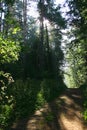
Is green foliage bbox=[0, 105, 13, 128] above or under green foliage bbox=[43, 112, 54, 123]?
A: above

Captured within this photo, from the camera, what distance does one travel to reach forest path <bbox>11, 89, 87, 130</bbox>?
15.7 m

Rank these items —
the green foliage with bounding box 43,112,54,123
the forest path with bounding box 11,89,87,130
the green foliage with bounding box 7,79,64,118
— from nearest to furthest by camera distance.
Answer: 1. the forest path with bounding box 11,89,87,130
2. the green foliage with bounding box 43,112,54,123
3. the green foliage with bounding box 7,79,64,118

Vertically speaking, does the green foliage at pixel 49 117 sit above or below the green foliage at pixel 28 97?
below

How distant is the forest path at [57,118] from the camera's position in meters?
15.7

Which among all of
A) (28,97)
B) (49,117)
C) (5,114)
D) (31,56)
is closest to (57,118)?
(49,117)

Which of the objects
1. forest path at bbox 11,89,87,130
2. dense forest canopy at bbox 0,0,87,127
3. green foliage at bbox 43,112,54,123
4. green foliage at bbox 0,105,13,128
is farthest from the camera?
green foliage at bbox 43,112,54,123

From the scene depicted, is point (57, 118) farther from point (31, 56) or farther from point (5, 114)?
point (31, 56)

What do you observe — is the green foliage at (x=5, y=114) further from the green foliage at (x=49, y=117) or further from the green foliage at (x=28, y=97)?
the green foliage at (x=49, y=117)

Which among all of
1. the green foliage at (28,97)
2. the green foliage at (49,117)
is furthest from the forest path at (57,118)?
the green foliage at (28,97)

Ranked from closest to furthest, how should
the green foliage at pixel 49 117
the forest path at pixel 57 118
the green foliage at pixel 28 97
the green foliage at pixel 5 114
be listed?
1. the green foliage at pixel 5 114
2. the forest path at pixel 57 118
3. the green foliage at pixel 49 117
4. the green foliage at pixel 28 97

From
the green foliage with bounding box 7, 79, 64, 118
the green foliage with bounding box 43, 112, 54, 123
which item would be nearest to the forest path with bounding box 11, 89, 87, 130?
the green foliage with bounding box 43, 112, 54, 123

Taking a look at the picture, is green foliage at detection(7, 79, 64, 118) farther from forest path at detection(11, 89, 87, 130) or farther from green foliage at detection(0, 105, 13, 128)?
green foliage at detection(0, 105, 13, 128)

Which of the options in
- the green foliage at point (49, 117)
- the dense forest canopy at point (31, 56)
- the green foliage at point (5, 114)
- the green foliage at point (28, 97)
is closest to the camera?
the dense forest canopy at point (31, 56)

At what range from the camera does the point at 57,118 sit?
17203 millimetres
